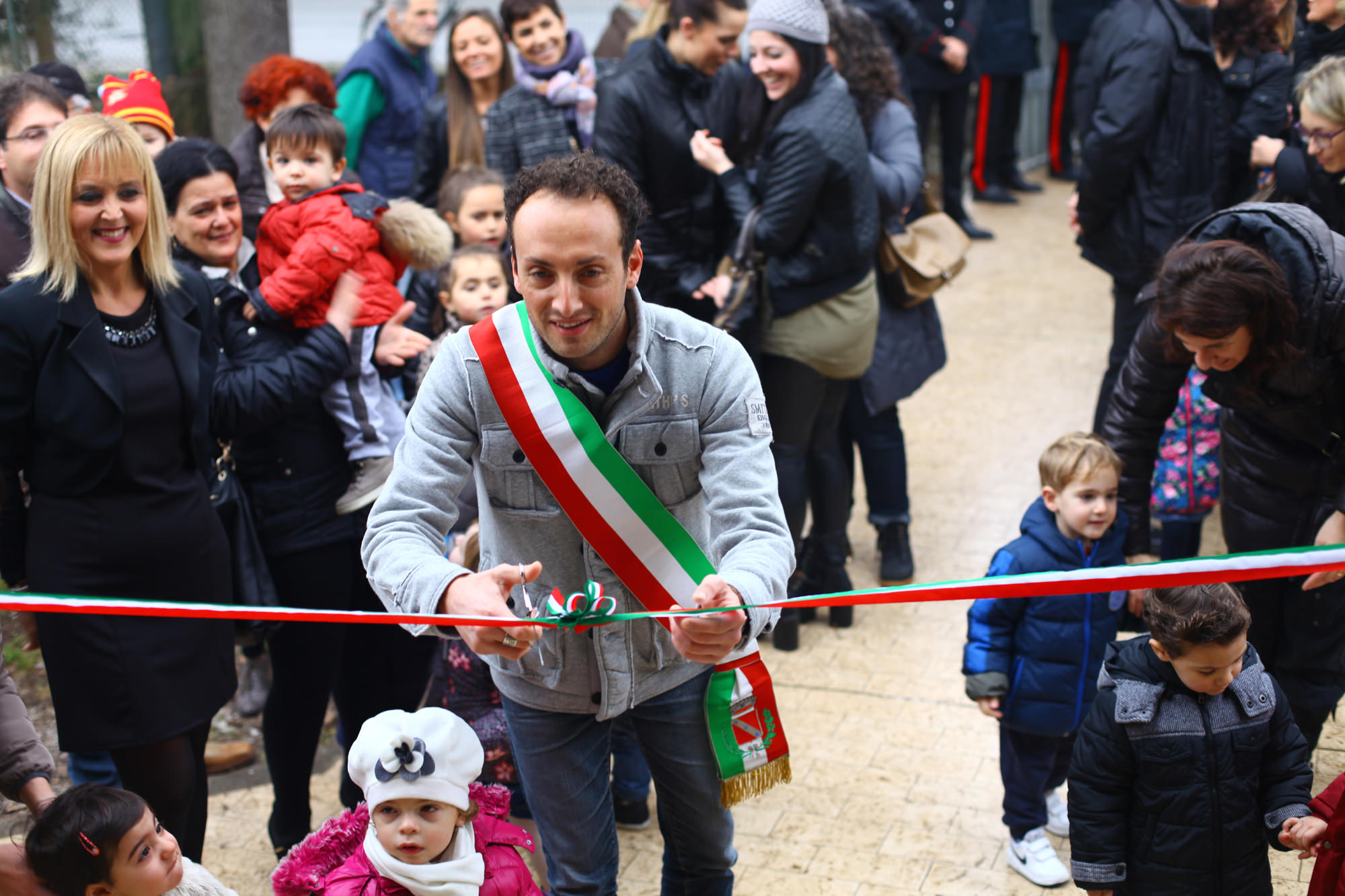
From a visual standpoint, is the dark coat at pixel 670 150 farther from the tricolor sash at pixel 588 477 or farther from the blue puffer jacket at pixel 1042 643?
the tricolor sash at pixel 588 477

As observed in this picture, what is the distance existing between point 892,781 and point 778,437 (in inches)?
55.4

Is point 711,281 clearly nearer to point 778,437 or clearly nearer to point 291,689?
point 778,437

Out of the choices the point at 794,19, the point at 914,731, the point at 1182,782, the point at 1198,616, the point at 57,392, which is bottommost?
the point at 914,731

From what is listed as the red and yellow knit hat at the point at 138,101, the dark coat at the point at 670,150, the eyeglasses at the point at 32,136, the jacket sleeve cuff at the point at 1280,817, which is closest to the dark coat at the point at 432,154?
the dark coat at the point at 670,150

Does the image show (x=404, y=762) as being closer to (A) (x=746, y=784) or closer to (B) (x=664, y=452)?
(A) (x=746, y=784)

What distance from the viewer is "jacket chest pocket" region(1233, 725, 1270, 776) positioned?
9.61 ft

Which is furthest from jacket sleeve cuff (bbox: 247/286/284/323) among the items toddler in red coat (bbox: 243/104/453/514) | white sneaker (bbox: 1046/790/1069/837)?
white sneaker (bbox: 1046/790/1069/837)

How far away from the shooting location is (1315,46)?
4996 millimetres

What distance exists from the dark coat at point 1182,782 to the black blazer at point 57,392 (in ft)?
7.68

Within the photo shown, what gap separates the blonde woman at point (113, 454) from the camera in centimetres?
314

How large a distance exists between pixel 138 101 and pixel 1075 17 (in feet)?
27.6

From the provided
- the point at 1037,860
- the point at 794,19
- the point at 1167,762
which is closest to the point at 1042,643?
the point at 1037,860

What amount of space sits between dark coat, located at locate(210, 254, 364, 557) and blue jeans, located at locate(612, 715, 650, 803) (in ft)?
3.30

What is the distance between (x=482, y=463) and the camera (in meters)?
2.70
